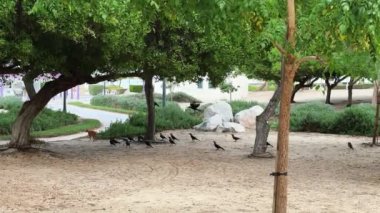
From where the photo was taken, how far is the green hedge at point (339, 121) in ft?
70.1

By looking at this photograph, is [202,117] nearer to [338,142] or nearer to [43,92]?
[338,142]

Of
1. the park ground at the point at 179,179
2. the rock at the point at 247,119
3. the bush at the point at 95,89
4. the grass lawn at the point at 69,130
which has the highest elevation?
the bush at the point at 95,89

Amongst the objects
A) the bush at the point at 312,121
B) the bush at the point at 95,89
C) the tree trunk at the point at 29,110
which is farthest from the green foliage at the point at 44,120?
the bush at the point at 95,89

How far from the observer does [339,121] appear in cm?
2208

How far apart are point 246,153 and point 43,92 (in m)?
5.27

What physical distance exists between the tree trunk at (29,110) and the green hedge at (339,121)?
446 inches

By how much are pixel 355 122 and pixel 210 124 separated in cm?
522

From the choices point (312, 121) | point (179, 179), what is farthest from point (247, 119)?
→ point (179, 179)

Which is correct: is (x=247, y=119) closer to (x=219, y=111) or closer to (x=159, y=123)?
(x=219, y=111)

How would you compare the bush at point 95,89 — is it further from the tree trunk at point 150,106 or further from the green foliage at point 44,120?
the tree trunk at point 150,106

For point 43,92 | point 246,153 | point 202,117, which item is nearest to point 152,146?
point 246,153

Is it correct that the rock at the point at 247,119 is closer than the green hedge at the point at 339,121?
No

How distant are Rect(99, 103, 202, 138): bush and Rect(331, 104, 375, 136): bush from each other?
5485 mm

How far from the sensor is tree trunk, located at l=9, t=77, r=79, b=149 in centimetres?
1363
